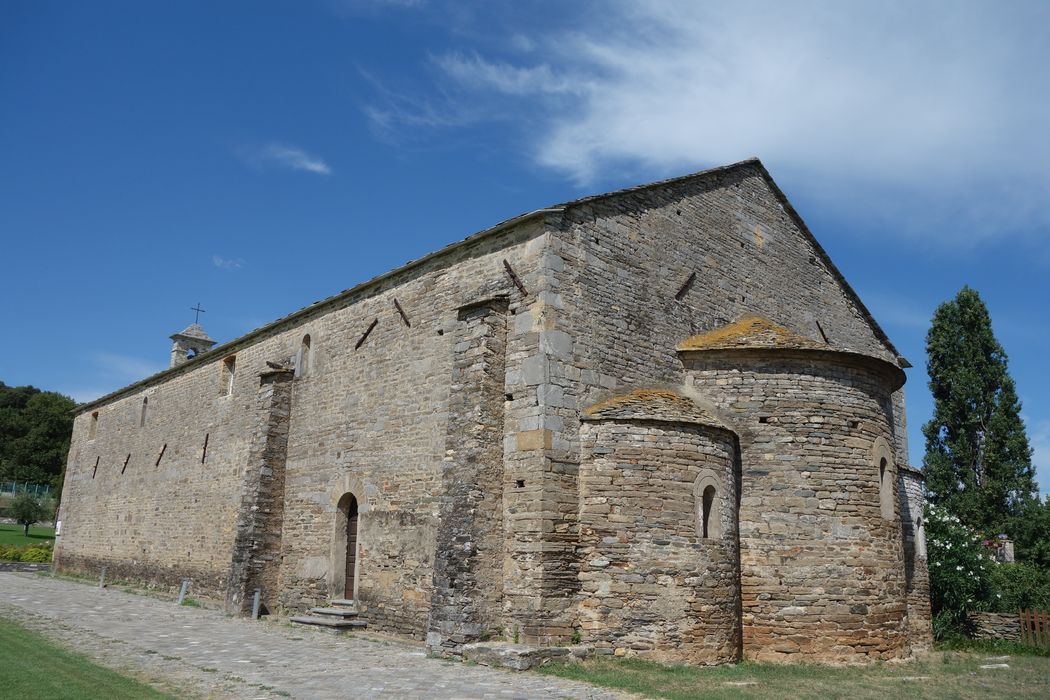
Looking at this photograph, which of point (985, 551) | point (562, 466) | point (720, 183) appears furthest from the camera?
point (985, 551)

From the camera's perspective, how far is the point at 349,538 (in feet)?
54.2

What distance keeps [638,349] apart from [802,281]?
6.48m

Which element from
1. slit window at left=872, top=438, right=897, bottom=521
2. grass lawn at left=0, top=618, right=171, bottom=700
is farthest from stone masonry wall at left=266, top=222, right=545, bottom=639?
slit window at left=872, top=438, right=897, bottom=521

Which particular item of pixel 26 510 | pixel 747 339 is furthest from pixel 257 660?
pixel 26 510

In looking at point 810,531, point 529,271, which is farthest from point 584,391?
point 810,531

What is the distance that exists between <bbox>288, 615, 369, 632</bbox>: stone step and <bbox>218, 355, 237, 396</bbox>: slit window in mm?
9170

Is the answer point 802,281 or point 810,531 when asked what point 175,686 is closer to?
point 810,531

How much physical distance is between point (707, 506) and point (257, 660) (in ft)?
23.5

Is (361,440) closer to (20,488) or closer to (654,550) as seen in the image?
(654,550)

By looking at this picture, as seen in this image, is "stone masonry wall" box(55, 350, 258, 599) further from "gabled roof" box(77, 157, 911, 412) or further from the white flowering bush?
the white flowering bush

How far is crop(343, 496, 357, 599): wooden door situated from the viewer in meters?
16.2

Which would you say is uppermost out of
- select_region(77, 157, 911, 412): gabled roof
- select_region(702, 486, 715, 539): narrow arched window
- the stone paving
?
select_region(77, 157, 911, 412): gabled roof

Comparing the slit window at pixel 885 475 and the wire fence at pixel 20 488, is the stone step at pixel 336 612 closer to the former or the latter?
the slit window at pixel 885 475

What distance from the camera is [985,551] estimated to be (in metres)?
20.2
